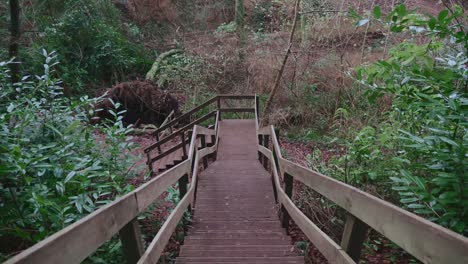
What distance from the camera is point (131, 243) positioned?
1.95 m

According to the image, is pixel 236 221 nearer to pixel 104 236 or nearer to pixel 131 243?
pixel 131 243

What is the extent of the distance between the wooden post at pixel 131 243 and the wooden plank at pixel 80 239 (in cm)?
11

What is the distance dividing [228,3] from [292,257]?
20.9m

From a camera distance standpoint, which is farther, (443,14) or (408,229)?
(443,14)

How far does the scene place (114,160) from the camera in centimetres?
405

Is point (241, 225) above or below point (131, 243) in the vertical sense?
below

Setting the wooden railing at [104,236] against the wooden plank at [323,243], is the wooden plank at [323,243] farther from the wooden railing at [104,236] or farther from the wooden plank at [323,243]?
the wooden railing at [104,236]

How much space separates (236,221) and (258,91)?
1066 centimetres

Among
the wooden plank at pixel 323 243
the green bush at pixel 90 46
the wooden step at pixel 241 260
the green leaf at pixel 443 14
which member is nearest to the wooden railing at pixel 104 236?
the wooden step at pixel 241 260

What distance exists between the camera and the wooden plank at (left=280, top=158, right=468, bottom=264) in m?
1.08

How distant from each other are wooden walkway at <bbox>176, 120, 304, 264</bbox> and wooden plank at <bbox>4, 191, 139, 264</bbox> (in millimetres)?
1671

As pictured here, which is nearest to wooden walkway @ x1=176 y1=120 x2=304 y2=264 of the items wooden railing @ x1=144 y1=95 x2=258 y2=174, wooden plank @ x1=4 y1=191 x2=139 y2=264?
wooden railing @ x1=144 y1=95 x2=258 y2=174

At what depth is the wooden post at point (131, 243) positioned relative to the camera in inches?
75.4

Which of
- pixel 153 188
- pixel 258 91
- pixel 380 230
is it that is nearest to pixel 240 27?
pixel 258 91
